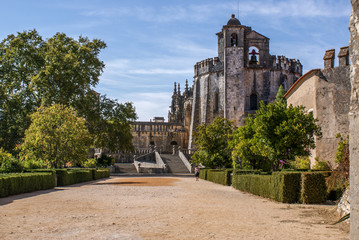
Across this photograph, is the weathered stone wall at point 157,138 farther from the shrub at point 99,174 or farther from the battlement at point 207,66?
the shrub at point 99,174

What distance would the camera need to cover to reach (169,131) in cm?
6631

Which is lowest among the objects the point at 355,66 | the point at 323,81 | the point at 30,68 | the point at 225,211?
the point at 225,211

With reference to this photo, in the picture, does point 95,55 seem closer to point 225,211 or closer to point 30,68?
point 30,68

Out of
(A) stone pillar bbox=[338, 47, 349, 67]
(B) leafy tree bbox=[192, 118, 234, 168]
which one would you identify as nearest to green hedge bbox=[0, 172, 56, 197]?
(B) leafy tree bbox=[192, 118, 234, 168]

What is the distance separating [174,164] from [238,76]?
15778mm

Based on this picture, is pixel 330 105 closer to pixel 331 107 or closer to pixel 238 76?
pixel 331 107

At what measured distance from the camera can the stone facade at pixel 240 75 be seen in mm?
52822

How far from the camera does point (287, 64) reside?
183 feet

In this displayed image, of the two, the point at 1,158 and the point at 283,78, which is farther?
the point at 283,78

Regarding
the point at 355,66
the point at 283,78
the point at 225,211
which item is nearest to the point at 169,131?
the point at 283,78

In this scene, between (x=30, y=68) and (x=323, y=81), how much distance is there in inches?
1027

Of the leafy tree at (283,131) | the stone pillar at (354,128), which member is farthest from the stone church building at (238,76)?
the stone pillar at (354,128)

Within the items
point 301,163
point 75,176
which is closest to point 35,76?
point 75,176

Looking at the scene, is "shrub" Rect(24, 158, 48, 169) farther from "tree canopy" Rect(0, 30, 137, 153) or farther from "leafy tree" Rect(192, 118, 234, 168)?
"leafy tree" Rect(192, 118, 234, 168)
